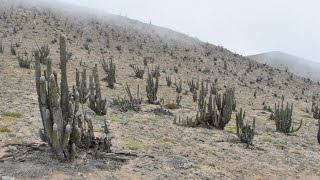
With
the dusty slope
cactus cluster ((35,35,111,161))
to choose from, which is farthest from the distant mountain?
cactus cluster ((35,35,111,161))

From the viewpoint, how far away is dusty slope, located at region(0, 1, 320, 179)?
872cm

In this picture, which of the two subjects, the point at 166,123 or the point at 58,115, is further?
the point at 166,123

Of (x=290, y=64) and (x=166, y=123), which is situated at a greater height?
(x=290, y=64)

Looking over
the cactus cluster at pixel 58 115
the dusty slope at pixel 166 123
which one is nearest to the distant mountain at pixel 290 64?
the dusty slope at pixel 166 123

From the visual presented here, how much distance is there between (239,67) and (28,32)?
64.5ft

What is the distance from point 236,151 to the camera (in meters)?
10.6

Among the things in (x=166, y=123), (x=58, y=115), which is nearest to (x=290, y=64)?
Answer: (x=166, y=123)

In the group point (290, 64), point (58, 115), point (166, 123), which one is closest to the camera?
point (58, 115)

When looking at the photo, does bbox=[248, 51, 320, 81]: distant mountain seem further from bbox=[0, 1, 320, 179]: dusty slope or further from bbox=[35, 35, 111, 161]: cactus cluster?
bbox=[35, 35, 111, 161]: cactus cluster

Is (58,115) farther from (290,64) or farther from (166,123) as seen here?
(290,64)

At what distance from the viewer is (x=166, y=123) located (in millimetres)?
13414

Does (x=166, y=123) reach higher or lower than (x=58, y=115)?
lower

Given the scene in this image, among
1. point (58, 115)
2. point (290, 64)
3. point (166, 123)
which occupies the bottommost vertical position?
point (166, 123)

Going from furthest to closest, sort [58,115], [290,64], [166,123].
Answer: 1. [290,64]
2. [166,123]
3. [58,115]
